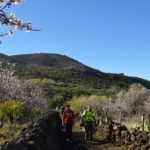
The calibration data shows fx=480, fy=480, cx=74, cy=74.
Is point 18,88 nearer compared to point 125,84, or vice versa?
point 18,88

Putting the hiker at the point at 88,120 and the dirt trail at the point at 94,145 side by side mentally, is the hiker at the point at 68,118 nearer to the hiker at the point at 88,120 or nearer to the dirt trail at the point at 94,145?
the dirt trail at the point at 94,145

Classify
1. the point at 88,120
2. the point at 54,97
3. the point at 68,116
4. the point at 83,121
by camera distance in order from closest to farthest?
the point at 68,116 → the point at 88,120 → the point at 83,121 → the point at 54,97

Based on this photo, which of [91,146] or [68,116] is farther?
[68,116]

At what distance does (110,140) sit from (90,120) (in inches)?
62.2

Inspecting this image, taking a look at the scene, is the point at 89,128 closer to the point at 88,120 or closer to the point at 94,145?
the point at 88,120

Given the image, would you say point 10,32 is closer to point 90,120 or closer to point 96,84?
point 90,120

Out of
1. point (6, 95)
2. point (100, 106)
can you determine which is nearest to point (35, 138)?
point (6, 95)

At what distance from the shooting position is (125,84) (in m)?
195

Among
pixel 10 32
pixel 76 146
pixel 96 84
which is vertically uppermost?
pixel 96 84

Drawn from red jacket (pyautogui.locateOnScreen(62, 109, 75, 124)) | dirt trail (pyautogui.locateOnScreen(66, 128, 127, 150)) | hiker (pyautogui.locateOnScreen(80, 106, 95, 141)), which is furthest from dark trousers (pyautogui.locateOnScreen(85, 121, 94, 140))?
red jacket (pyautogui.locateOnScreen(62, 109, 75, 124))

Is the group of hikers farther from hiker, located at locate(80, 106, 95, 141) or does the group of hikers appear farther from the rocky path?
the rocky path

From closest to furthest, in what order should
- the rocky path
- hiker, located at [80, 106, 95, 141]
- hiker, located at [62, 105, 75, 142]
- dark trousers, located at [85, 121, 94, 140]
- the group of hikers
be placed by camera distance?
1. the rocky path
2. hiker, located at [62, 105, 75, 142]
3. the group of hikers
4. hiker, located at [80, 106, 95, 141]
5. dark trousers, located at [85, 121, 94, 140]

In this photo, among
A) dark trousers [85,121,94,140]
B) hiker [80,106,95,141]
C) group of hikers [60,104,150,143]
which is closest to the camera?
group of hikers [60,104,150,143]

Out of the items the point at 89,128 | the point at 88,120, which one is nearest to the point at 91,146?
the point at 88,120
